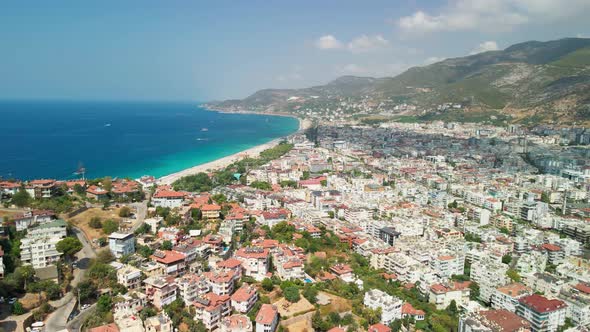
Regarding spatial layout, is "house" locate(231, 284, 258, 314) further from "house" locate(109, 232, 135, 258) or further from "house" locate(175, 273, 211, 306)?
"house" locate(109, 232, 135, 258)

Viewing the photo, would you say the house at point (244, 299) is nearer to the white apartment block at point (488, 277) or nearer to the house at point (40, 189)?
the white apartment block at point (488, 277)

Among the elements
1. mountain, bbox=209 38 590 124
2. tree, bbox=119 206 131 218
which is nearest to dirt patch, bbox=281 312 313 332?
tree, bbox=119 206 131 218

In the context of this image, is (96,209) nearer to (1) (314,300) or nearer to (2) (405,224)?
(1) (314,300)

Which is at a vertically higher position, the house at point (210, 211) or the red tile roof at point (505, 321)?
the house at point (210, 211)

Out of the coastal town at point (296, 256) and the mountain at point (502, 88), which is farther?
the mountain at point (502, 88)

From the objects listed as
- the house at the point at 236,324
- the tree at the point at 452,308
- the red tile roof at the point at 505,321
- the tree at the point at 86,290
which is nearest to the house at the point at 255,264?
the house at the point at 236,324

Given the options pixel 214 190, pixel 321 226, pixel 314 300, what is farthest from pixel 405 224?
pixel 214 190
